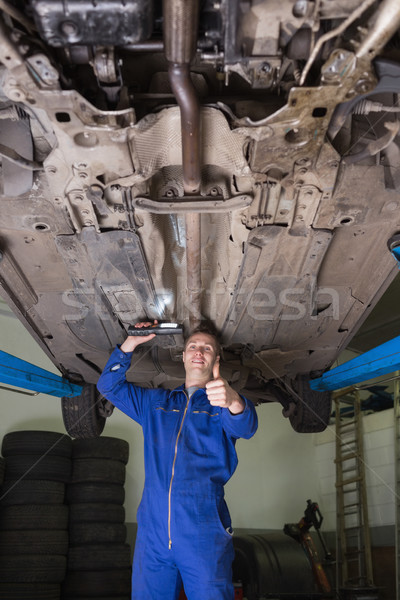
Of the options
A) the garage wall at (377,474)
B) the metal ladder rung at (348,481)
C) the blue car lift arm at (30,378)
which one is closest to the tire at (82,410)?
the blue car lift arm at (30,378)

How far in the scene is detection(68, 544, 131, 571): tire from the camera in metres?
4.79

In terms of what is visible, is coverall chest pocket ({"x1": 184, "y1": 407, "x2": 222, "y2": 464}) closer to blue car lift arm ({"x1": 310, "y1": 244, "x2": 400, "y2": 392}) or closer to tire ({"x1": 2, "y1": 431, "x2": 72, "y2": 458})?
blue car lift arm ({"x1": 310, "y1": 244, "x2": 400, "y2": 392})

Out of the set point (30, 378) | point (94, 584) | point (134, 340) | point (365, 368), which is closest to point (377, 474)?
point (94, 584)

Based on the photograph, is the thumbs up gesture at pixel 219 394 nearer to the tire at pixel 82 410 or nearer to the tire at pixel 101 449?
the tire at pixel 82 410

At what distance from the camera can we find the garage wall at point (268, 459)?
569 cm

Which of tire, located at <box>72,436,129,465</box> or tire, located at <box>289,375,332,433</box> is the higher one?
tire, located at <box>289,375,332,433</box>

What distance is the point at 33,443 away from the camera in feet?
16.5

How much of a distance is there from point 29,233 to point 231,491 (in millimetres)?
5638

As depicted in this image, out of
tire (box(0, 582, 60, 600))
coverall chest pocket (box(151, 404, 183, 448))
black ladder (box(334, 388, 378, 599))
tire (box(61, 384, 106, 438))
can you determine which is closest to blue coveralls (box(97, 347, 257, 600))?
coverall chest pocket (box(151, 404, 183, 448))

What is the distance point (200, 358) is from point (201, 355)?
0.06 ft

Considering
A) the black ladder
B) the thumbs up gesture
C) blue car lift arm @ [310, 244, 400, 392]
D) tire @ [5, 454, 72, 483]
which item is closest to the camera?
the thumbs up gesture

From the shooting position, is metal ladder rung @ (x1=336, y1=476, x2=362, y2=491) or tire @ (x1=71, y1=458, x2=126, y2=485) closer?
tire @ (x1=71, y1=458, x2=126, y2=485)

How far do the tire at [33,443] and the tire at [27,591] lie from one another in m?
1.21

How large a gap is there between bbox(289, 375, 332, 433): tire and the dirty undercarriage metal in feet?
2.61
